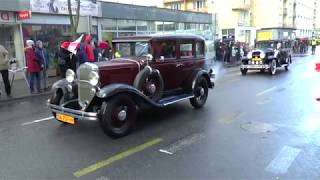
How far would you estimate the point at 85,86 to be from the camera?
6645 mm

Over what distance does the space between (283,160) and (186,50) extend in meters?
4.40

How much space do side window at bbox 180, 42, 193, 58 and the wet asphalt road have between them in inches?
53.2

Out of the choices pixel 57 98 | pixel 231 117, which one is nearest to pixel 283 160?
pixel 231 117

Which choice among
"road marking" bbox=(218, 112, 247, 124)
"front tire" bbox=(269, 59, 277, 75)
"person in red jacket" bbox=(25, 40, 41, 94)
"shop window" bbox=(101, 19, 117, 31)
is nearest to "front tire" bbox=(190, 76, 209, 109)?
"road marking" bbox=(218, 112, 247, 124)

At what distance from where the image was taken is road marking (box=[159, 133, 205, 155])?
18.6 ft

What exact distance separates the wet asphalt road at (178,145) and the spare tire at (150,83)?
59cm

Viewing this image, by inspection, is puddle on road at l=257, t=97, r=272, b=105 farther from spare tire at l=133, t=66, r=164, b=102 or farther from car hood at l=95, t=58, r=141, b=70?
car hood at l=95, t=58, r=141, b=70

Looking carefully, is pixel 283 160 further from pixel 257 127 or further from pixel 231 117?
pixel 231 117

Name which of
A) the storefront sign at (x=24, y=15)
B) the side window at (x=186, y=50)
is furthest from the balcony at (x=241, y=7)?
the side window at (x=186, y=50)

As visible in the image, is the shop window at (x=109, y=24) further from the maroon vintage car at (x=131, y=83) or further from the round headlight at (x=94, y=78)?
the round headlight at (x=94, y=78)

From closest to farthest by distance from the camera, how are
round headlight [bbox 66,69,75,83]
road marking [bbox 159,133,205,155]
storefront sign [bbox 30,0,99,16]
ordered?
1. road marking [bbox 159,133,205,155]
2. round headlight [bbox 66,69,75,83]
3. storefront sign [bbox 30,0,99,16]

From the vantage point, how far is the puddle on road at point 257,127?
6.85 m

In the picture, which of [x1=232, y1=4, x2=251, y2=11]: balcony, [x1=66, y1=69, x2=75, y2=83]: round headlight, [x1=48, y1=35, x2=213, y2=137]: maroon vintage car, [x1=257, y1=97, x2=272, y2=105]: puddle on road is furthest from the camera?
[x1=232, y1=4, x2=251, y2=11]: balcony

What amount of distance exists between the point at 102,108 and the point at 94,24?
1537cm
